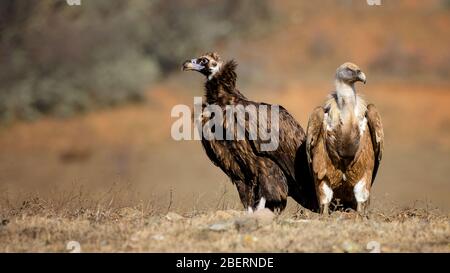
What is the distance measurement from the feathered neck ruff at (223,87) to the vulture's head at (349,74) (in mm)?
1284

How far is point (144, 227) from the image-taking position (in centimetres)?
827

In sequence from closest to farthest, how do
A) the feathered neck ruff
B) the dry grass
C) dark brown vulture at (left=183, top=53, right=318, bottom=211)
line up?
1. the dry grass
2. dark brown vulture at (left=183, top=53, right=318, bottom=211)
3. the feathered neck ruff

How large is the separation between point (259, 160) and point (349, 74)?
1403mm

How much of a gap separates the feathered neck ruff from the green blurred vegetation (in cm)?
1866

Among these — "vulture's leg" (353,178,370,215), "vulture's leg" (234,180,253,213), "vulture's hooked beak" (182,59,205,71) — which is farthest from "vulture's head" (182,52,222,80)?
"vulture's leg" (353,178,370,215)

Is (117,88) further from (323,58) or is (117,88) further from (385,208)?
(385,208)

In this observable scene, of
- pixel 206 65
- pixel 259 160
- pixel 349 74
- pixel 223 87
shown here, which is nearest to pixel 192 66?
pixel 206 65

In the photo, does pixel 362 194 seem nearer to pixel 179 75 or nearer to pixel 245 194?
pixel 245 194

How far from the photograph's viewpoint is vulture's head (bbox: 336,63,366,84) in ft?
31.4

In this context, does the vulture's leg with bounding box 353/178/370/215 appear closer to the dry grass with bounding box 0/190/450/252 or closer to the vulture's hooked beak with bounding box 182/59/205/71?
the dry grass with bounding box 0/190/450/252

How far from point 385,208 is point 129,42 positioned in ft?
77.1

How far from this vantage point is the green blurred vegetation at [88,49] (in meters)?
29.1

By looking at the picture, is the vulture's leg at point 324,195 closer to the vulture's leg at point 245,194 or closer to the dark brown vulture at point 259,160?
the dark brown vulture at point 259,160

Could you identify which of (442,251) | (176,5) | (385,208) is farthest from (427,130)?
(442,251)
